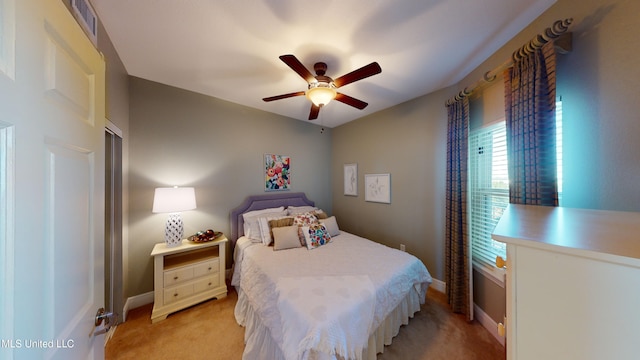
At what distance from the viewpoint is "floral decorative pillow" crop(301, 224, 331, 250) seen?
7.76 ft

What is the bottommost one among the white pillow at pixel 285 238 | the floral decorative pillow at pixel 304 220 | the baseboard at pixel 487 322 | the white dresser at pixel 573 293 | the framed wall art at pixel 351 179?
the baseboard at pixel 487 322

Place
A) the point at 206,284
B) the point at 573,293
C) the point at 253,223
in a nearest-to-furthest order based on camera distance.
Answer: the point at 573,293
the point at 206,284
the point at 253,223

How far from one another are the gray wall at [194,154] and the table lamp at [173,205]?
27 cm

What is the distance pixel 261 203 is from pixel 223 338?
65.7 inches

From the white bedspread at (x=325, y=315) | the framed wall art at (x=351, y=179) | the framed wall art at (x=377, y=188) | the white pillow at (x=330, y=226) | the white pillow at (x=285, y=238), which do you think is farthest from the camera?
the framed wall art at (x=351, y=179)

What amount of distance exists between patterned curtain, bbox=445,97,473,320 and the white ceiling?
1.81 feet

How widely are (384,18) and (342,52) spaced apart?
45 centimetres

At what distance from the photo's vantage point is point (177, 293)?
2109 mm

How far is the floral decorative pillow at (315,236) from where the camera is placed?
2367mm

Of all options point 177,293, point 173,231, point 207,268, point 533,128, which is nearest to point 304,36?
point 533,128

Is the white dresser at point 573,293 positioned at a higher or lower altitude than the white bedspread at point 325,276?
higher

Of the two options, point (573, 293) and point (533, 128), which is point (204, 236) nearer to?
point (573, 293)

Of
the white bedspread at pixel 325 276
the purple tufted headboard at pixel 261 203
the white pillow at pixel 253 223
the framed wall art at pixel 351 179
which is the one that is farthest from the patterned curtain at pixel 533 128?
the purple tufted headboard at pixel 261 203

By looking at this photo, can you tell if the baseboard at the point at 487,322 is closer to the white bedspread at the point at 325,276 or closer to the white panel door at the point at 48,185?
A: the white bedspread at the point at 325,276
